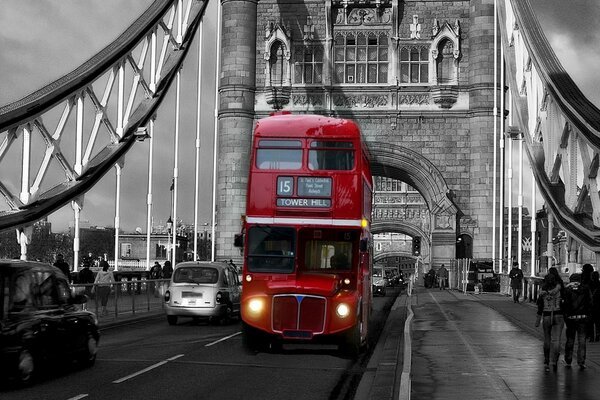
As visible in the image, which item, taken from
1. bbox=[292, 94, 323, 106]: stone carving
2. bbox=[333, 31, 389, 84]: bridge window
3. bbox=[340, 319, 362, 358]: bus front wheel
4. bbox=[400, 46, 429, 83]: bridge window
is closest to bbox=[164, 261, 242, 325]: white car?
bbox=[340, 319, 362, 358]: bus front wheel

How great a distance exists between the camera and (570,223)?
2756cm

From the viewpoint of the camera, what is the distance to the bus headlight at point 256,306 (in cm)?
1845

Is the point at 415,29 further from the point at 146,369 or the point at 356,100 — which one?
the point at 146,369

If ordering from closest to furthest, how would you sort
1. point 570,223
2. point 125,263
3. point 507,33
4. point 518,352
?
point 518,352 < point 570,223 < point 507,33 < point 125,263

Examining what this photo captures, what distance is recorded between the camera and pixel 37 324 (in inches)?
556

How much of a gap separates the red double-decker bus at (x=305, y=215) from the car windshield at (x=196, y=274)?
712 centimetres

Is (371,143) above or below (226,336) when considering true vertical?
above

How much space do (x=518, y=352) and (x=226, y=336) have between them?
6750 millimetres

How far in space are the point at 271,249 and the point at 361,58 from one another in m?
37.2

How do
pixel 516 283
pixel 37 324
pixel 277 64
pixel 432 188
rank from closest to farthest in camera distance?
1. pixel 37 324
2. pixel 516 283
3. pixel 432 188
4. pixel 277 64

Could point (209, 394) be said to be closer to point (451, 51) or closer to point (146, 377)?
point (146, 377)

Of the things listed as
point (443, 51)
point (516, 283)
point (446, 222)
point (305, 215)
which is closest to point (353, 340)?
point (305, 215)

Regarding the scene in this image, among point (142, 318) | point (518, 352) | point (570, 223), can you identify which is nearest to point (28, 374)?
point (518, 352)

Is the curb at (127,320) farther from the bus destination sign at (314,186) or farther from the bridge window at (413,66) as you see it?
the bridge window at (413,66)
